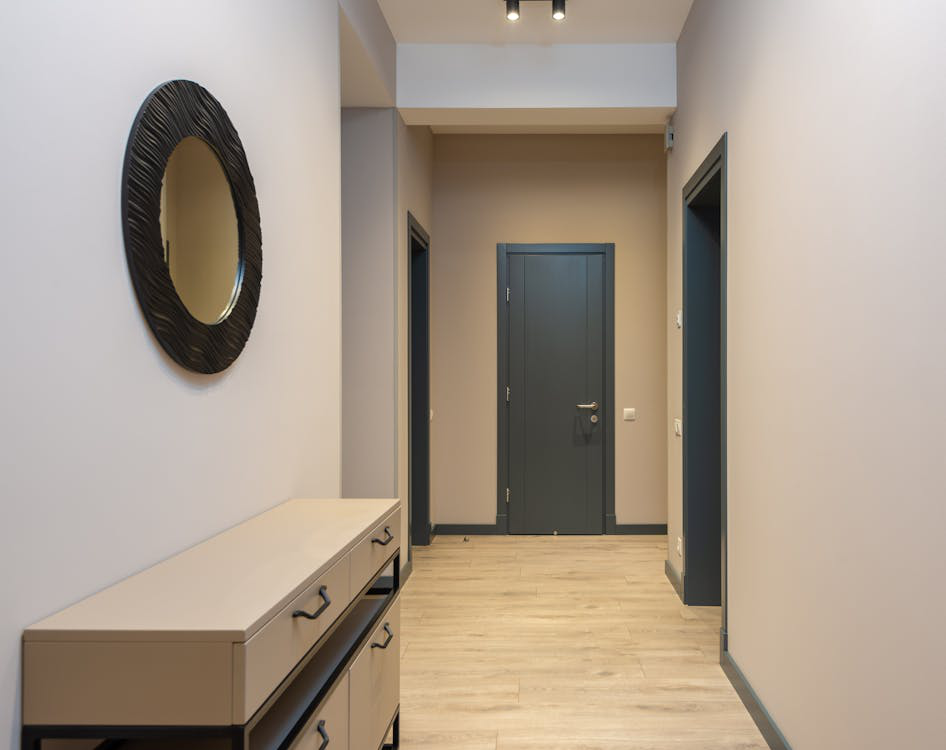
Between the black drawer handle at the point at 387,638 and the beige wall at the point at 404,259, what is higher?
the beige wall at the point at 404,259

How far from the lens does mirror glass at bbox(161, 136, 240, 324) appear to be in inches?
65.2

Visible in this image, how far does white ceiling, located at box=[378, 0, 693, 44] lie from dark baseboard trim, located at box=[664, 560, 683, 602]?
294 cm

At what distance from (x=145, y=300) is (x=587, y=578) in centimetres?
358

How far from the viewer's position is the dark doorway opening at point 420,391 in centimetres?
534

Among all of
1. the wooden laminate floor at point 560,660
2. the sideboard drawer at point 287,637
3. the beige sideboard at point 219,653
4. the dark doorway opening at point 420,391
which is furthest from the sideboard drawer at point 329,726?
the dark doorway opening at point 420,391

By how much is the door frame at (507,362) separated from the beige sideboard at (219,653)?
148 inches

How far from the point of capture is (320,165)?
2783mm

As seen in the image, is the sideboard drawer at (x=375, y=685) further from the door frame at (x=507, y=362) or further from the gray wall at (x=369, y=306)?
the door frame at (x=507, y=362)

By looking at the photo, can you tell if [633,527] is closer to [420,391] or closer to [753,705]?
[420,391]

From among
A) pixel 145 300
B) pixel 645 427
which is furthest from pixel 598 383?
pixel 145 300

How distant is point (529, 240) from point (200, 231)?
410 cm

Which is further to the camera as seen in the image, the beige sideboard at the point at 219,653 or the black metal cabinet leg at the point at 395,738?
the black metal cabinet leg at the point at 395,738

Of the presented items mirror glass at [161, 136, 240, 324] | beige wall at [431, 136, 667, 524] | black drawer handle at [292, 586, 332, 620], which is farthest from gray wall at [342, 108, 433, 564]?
black drawer handle at [292, 586, 332, 620]

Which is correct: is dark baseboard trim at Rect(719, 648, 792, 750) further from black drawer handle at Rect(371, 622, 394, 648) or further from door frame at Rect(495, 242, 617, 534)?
door frame at Rect(495, 242, 617, 534)
